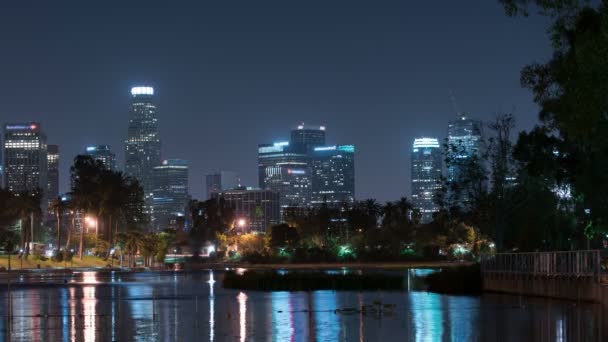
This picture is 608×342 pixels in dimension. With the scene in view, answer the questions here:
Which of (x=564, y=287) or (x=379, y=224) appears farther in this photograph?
(x=379, y=224)

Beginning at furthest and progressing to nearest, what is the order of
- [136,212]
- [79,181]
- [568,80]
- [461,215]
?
[136,212], [79,181], [461,215], [568,80]

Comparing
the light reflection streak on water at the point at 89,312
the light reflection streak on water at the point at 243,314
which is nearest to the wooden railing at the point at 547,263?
the light reflection streak on water at the point at 243,314

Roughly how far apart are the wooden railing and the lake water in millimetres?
1845

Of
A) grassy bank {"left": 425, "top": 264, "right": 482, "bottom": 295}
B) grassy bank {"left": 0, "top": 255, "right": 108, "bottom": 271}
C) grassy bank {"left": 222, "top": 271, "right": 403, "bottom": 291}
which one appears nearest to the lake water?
grassy bank {"left": 425, "top": 264, "right": 482, "bottom": 295}

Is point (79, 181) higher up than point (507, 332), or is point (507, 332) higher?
point (79, 181)

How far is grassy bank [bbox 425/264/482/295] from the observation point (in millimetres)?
56125

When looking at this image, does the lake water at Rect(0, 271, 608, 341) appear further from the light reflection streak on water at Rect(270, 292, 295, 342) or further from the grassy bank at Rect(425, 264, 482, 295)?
the grassy bank at Rect(425, 264, 482, 295)

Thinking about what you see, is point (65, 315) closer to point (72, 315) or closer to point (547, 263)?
point (72, 315)

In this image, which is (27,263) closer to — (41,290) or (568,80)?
(41,290)

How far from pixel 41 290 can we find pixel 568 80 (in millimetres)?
40316

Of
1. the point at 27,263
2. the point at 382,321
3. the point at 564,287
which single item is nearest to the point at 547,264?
the point at 564,287

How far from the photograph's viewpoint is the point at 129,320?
35.2 m

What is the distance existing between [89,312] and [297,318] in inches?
369

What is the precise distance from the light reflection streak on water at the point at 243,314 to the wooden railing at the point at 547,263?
1437 cm
